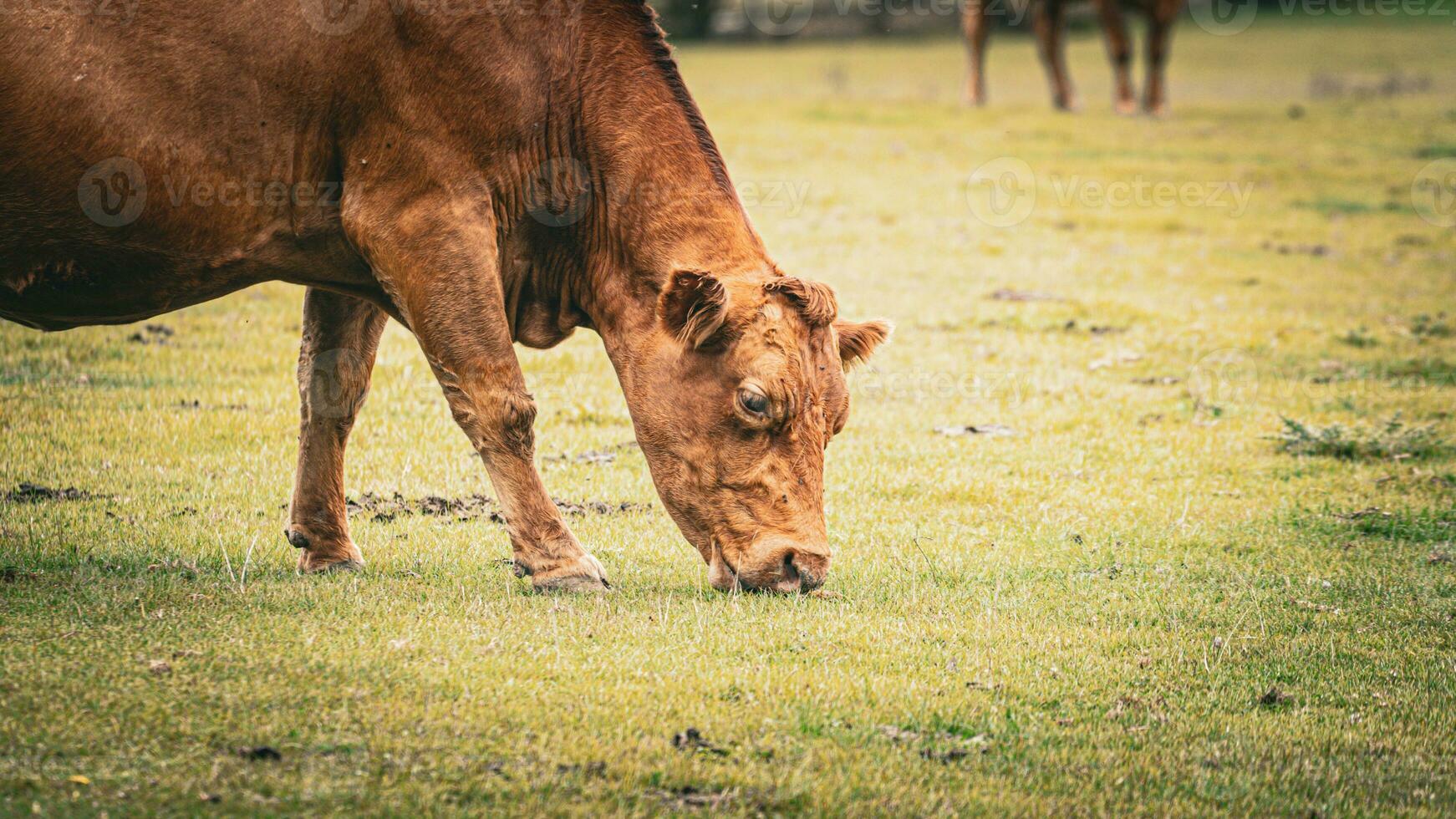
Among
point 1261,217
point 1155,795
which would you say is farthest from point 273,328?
point 1261,217

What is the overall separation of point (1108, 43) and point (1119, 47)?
9.9 inches

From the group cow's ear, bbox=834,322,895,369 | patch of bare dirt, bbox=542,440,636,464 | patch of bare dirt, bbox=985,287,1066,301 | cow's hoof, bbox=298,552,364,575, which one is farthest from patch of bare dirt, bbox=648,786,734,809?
Result: patch of bare dirt, bbox=985,287,1066,301

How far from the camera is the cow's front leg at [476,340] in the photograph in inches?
242

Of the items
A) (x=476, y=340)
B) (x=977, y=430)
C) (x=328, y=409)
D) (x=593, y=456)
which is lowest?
(x=977, y=430)

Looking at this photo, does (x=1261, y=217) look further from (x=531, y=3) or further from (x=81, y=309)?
(x=81, y=309)

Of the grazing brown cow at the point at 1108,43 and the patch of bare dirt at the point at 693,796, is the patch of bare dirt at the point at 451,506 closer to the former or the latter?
Result: the patch of bare dirt at the point at 693,796

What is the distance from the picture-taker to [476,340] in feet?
20.7

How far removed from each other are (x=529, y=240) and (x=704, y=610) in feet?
6.29

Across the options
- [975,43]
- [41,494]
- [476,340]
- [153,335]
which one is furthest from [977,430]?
[975,43]

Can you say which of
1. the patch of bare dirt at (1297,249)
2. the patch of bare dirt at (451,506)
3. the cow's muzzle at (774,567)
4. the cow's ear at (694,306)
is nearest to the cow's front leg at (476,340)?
the cow's muzzle at (774,567)

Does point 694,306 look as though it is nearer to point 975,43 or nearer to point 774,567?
point 774,567

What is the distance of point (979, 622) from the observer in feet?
21.2

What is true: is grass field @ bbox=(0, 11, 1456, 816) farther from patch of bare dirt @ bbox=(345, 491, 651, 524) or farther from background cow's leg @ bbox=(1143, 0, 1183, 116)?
background cow's leg @ bbox=(1143, 0, 1183, 116)

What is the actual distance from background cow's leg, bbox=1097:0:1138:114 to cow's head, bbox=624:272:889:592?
23111 millimetres
